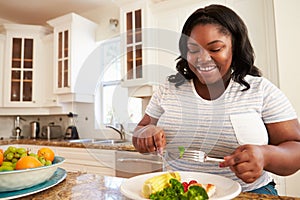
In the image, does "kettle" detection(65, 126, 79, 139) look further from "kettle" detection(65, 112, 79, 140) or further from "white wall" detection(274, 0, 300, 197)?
"white wall" detection(274, 0, 300, 197)

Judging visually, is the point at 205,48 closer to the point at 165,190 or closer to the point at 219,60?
the point at 219,60

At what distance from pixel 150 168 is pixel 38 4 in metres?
2.43

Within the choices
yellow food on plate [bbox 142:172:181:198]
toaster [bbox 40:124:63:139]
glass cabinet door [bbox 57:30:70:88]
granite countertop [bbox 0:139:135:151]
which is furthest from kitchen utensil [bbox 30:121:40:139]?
yellow food on plate [bbox 142:172:181:198]

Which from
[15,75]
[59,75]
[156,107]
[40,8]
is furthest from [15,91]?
[156,107]

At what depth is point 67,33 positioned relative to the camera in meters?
2.49

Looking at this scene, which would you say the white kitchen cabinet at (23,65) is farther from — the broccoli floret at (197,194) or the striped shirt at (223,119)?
the broccoli floret at (197,194)

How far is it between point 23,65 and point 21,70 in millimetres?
63

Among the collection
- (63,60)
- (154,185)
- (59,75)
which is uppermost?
(63,60)

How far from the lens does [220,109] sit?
0.75 meters

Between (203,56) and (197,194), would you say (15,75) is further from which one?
(197,194)

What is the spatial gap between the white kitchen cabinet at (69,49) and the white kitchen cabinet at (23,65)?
34cm

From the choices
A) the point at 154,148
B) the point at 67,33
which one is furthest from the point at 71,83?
the point at 154,148

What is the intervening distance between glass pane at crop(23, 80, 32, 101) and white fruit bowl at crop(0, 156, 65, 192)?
2389mm

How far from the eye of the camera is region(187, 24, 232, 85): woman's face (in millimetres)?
726
